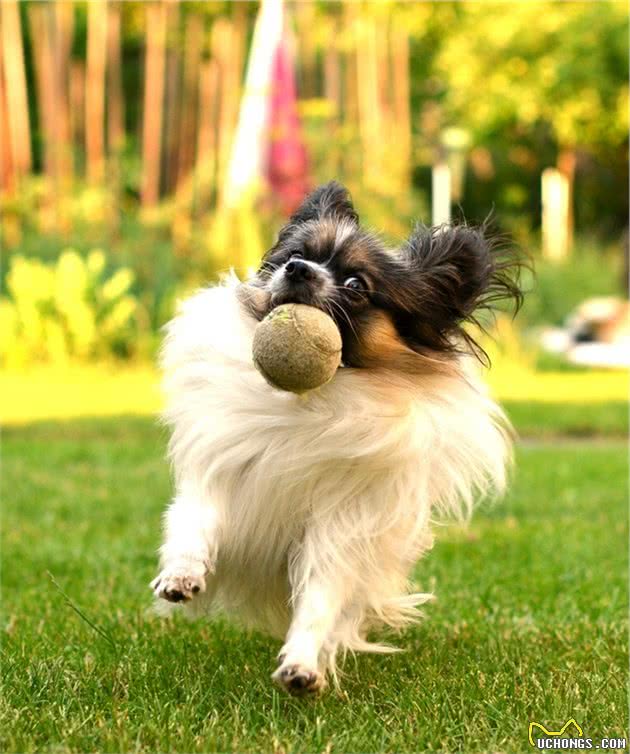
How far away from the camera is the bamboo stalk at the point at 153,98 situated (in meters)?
19.2

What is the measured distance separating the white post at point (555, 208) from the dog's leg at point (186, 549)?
2407cm

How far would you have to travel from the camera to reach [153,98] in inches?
789

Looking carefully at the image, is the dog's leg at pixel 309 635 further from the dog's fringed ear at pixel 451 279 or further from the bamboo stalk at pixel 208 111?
the bamboo stalk at pixel 208 111

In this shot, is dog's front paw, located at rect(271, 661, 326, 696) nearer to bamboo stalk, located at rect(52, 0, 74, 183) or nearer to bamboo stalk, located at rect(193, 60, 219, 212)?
bamboo stalk, located at rect(52, 0, 74, 183)

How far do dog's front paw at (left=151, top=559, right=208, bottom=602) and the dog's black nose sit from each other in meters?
0.91

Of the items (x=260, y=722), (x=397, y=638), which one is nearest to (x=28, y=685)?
(x=260, y=722)

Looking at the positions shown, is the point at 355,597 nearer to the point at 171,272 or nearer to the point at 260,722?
the point at 260,722

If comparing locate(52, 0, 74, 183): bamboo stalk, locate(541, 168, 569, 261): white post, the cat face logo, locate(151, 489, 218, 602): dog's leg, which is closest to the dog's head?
locate(151, 489, 218, 602): dog's leg

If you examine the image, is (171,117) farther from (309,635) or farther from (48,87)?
(309,635)

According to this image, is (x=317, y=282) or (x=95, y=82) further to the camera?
(x=95, y=82)

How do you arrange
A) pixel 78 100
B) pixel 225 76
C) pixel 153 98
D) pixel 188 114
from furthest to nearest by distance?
pixel 78 100 < pixel 188 114 < pixel 153 98 < pixel 225 76

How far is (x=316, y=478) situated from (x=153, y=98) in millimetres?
17022

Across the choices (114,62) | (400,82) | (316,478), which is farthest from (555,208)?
(316,478)

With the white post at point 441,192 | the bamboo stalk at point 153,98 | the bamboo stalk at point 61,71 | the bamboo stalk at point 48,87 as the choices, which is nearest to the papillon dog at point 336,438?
the bamboo stalk at point 61,71
